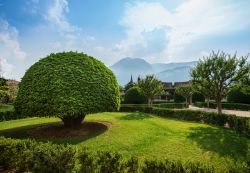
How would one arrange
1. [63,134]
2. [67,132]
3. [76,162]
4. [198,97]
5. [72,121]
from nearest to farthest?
[76,162]
[63,134]
[67,132]
[72,121]
[198,97]

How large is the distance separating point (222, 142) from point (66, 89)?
1040 centimetres

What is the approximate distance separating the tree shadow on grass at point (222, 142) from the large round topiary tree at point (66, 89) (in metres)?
6.60

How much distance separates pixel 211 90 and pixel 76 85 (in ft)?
48.2

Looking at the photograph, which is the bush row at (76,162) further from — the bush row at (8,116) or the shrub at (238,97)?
the shrub at (238,97)

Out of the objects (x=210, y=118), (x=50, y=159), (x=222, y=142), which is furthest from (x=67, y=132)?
(x=210, y=118)

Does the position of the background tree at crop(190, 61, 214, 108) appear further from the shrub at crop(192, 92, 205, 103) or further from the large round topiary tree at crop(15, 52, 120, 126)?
the shrub at crop(192, 92, 205, 103)

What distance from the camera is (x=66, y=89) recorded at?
1385 centimetres

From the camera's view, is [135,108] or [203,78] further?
[135,108]

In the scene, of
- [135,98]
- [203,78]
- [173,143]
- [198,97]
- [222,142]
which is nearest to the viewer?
[173,143]

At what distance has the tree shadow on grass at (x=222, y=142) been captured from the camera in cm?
1127

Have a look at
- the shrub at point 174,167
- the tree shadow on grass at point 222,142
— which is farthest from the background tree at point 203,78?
the shrub at point 174,167

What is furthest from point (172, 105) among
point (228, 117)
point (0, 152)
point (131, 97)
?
point (0, 152)

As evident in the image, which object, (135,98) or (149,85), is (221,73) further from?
(135,98)

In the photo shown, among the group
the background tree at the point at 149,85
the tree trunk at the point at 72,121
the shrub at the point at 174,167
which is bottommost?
the shrub at the point at 174,167
